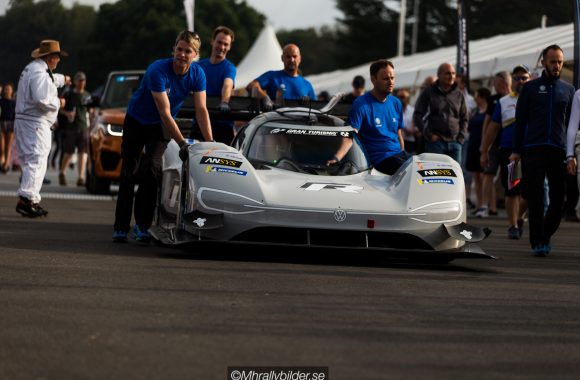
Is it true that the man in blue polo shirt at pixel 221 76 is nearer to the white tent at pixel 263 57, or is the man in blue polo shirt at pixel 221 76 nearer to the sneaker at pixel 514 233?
the sneaker at pixel 514 233

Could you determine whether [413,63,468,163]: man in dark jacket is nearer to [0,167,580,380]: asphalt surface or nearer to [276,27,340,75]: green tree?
[0,167,580,380]: asphalt surface

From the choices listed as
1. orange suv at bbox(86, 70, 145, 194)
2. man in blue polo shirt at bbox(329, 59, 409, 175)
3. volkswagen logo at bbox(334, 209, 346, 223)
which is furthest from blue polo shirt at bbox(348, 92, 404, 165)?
orange suv at bbox(86, 70, 145, 194)

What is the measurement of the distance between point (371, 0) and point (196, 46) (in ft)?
278

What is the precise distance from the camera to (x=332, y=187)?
35.0ft

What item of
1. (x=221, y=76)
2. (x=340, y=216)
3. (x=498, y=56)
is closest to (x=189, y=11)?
(x=498, y=56)

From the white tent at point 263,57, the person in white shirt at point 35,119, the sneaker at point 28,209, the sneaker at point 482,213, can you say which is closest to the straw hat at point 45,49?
the person in white shirt at point 35,119

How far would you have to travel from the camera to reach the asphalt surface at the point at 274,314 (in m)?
5.74

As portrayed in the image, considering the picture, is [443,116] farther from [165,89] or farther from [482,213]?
[165,89]

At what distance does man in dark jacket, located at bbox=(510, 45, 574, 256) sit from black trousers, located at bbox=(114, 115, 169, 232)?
311 cm

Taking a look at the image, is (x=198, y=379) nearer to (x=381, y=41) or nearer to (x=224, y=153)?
(x=224, y=153)

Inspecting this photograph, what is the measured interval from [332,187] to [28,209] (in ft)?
17.0

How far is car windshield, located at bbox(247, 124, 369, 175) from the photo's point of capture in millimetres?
11453

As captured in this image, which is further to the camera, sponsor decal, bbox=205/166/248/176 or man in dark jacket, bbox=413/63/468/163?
man in dark jacket, bbox=413/63/468/163

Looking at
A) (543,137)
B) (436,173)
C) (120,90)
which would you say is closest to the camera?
(436,173)
